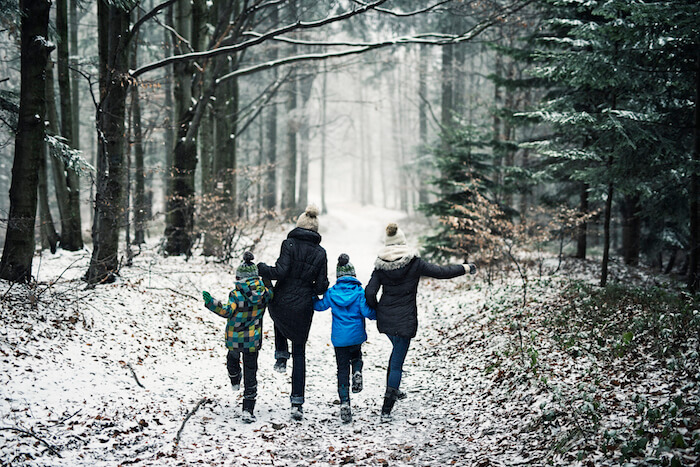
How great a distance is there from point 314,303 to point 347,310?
417mm

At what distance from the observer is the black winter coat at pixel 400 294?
17.0ft

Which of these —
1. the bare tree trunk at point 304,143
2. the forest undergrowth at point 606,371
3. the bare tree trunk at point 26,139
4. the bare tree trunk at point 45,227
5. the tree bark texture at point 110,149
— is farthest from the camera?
the bare tree trunk at point 304,143

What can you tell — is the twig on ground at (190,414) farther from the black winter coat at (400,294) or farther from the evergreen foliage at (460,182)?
the evergreen foliage at (460,182)

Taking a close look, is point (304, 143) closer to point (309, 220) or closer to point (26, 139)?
point (26, 139)

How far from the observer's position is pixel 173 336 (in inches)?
279

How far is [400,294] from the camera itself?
17.2 ft

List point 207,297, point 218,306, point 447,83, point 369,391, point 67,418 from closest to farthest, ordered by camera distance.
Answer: point 67,418 < point 207,297 < point 218,306 < point 369,391 < point 447,83

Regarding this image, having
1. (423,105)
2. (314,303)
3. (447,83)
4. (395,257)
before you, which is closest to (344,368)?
(314,303)

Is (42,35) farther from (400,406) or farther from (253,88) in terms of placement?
(253,88)

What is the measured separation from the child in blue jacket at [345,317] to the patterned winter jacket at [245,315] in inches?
27.5

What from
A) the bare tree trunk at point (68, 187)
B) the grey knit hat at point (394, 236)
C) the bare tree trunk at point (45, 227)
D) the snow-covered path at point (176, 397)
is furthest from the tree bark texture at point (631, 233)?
the bare tree trunk at point (45, 227)

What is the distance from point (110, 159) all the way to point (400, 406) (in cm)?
655

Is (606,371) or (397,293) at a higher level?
(397,293)

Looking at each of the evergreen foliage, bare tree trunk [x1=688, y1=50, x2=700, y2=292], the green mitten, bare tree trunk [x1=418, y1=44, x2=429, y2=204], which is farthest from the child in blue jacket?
bare tree trunk [x1=418, y1=44, x2=429, y2=204]
